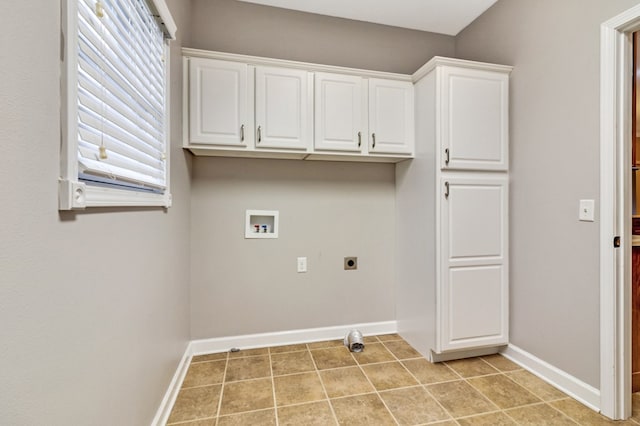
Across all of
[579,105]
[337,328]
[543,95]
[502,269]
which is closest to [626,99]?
[579,105]

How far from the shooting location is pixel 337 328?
2.62 metres

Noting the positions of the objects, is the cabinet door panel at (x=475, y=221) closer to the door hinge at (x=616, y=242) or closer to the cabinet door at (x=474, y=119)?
the cabinet door at (x=474, y=119)

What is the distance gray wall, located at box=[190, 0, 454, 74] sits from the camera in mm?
2371

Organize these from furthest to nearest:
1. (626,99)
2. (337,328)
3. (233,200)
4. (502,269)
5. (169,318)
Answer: (337,328), (233,200), (502,269), (169,318), (626,99)

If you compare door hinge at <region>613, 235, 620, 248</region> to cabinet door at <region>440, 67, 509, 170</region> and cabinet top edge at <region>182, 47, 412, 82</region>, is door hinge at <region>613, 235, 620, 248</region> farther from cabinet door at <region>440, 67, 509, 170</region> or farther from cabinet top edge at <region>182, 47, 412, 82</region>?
cabinet top edge at <region>182, 47, 412, 82</region>

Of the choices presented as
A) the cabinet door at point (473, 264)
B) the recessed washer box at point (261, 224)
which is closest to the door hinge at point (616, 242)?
the cabinet door at point (473, 264)

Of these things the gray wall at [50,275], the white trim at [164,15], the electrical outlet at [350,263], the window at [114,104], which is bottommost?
the electrical outlet at [350,263]

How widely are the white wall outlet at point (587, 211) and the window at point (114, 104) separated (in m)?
2.31

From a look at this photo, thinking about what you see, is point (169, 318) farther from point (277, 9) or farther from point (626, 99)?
point (626, 99)

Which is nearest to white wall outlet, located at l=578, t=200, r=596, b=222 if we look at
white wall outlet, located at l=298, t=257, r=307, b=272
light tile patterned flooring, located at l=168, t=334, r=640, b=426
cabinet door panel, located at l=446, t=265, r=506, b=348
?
cabinet door panel, located at l=446, t=265, r=506, b=348

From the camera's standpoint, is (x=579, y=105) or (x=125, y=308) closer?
(x=125, y=308)

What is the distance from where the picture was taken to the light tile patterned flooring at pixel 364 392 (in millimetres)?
1629

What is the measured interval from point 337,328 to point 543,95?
2.29 meters

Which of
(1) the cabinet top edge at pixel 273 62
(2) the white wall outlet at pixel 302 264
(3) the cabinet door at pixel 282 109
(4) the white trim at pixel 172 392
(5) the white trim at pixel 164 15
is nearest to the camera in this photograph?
(5) the white trim at pixel 164 15
